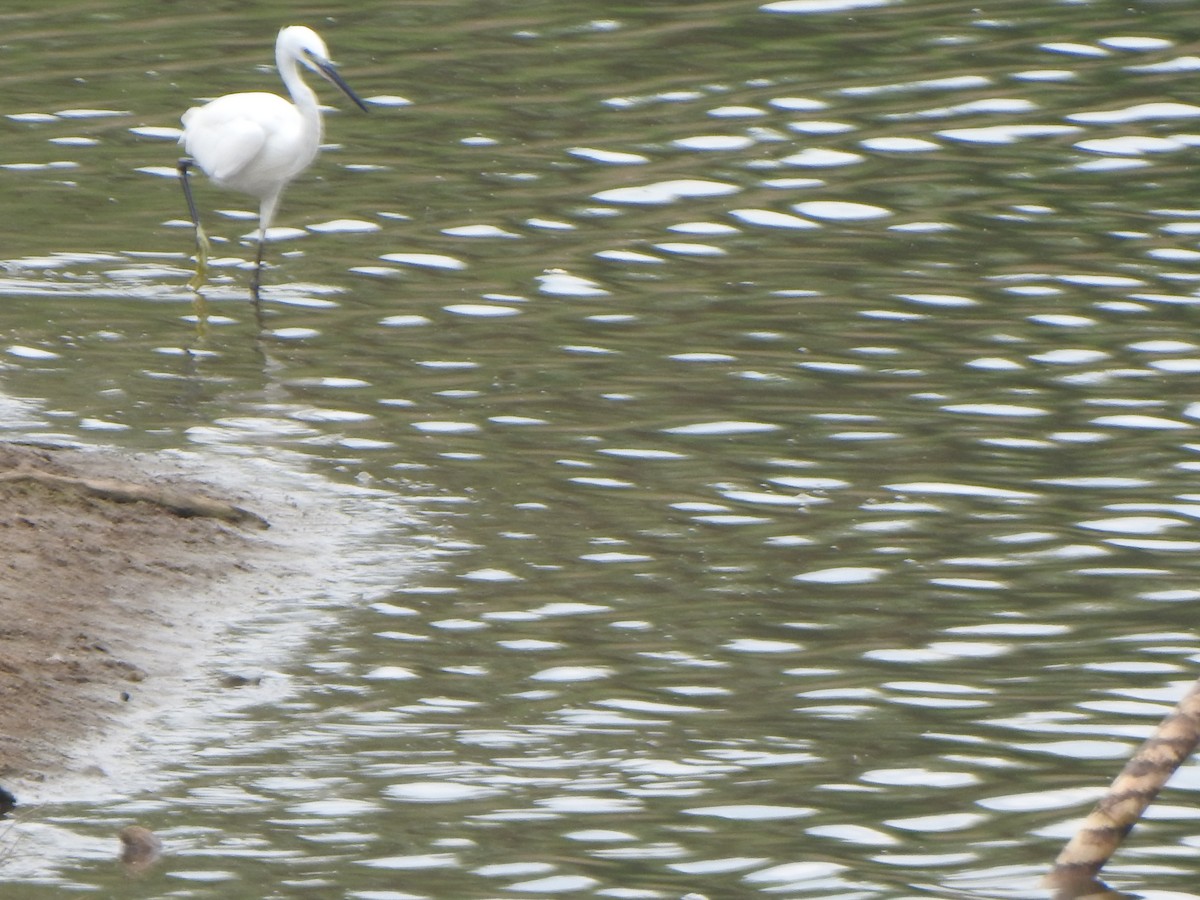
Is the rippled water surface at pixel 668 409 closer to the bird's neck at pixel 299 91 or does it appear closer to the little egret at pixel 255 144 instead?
the little egret at pixel 255 144

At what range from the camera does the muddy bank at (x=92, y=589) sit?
7.08 m

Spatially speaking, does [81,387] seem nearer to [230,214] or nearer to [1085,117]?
[230,214]

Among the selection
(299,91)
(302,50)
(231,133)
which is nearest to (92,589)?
(231,133)

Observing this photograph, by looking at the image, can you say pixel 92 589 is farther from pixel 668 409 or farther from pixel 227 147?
pixel 227 147

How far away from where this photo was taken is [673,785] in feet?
22.1

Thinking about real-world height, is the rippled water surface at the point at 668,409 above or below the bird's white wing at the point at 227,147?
below

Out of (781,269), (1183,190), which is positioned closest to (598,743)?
(781,269)

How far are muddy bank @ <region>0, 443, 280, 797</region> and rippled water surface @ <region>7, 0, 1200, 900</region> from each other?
1.32 ft

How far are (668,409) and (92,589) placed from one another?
3108 mm

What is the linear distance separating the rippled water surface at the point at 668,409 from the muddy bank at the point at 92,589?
1.32ft

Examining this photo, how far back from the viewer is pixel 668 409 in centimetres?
1046

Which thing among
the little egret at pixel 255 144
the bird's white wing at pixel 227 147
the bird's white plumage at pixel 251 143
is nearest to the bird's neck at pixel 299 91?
the little egret at pixel 255 144

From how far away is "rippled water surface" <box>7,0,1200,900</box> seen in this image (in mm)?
6523

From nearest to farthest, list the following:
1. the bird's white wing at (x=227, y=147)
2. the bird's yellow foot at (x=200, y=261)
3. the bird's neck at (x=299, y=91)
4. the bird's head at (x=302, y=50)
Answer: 1. the bird's yellow foot at (x=200, y=261)
2. the bird's white wing at (x=227, y=147)
3. the bird's neck at (x=299, y=91)
4. the bird's head at (x=302, y=50)
